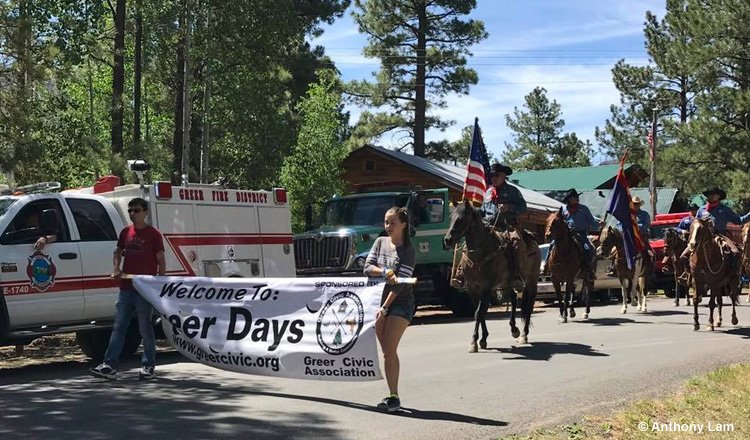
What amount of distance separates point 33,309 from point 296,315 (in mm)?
4377

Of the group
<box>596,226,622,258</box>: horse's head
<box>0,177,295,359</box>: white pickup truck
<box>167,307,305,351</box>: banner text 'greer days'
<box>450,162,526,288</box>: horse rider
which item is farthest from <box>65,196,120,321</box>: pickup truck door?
<box>596,226,622,258</box>: horse's head

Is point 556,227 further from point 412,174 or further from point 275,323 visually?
point 412,174

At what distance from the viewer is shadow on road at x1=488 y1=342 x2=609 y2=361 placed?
11758 mm

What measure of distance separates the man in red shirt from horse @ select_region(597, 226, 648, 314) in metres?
12.4

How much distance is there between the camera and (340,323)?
8.23 m

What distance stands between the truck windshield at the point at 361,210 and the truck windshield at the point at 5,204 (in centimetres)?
873

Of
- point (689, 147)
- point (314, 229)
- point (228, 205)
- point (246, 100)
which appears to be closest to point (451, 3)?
point (689, 147)

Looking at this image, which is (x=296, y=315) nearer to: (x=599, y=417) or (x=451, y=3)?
(x=599, y=417)

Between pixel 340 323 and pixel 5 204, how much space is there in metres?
5.77

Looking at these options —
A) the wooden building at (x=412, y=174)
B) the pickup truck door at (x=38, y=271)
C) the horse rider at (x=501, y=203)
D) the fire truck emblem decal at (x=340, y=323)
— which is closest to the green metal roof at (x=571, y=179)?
the wooden building at (x=412, y=174)

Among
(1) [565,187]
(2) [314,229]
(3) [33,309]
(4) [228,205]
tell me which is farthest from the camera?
(1) [565,187]

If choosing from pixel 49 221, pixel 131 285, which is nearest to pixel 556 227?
pixel 131 285

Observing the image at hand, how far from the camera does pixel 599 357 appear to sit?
1167 centimetres

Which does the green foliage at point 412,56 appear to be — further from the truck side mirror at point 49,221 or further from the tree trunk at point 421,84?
the truck side mirror at point 49,221
